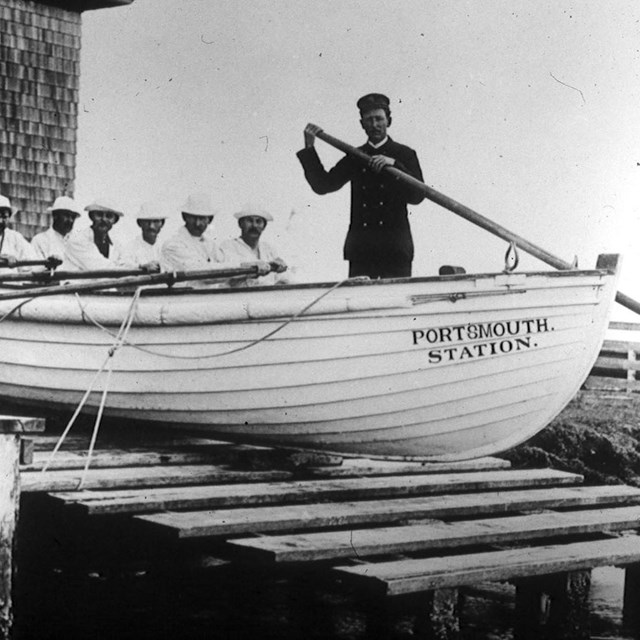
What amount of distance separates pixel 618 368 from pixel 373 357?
9.17 metres

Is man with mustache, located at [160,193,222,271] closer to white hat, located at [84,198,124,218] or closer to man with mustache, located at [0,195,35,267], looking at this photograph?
white hat, located at [84,198,124,218]

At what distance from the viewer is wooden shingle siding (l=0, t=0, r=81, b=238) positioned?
46.0 ft

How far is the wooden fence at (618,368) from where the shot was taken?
1517 cm

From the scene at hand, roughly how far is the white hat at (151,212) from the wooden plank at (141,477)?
2.60 metres

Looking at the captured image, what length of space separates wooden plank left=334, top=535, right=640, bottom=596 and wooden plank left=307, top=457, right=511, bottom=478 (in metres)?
1.54

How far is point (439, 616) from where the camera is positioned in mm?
5812

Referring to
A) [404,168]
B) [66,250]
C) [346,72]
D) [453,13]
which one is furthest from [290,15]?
[404,168]

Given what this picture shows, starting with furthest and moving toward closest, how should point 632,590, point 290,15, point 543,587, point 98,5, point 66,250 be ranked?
point 290,15 < point 98,5 < point 66,250 < point 632,590 < point 543,587

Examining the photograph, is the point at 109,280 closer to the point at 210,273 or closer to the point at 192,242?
the point at 210,273

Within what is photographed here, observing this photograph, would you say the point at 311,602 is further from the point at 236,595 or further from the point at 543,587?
the point at 543,587

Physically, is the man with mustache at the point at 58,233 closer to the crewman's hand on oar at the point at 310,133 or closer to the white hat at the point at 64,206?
the white hat at the point at 64,206

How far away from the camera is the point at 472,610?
766 cm

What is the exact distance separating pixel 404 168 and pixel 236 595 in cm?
302

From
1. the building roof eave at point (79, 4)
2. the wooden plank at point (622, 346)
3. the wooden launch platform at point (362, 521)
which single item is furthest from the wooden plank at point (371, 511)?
the building roof eave at point (79, 4)
